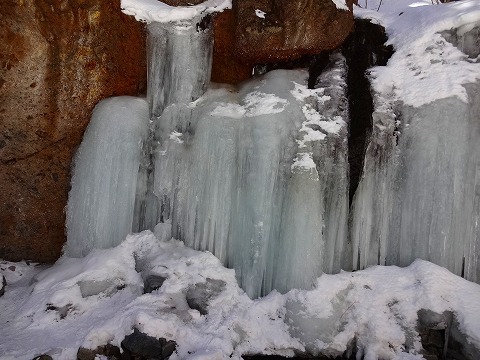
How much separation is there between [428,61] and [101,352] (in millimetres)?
4254

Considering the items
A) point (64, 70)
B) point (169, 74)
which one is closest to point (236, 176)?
point (169, 74)

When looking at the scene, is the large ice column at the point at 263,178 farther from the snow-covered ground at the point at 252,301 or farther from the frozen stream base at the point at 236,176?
the snow-covered ground at the point at 252,301

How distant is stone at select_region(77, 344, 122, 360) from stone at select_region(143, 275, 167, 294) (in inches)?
26.4

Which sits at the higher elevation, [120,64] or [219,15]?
[219,15]

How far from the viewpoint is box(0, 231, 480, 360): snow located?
11.8ft

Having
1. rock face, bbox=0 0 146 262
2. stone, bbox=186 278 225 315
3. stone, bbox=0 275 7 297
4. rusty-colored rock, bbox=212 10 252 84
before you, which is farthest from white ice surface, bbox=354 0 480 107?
stone, bbox=0 275 7 297

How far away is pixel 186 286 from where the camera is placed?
13.7 ft

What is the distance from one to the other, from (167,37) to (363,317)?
373cm

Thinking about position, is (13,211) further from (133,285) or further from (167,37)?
(167,37)

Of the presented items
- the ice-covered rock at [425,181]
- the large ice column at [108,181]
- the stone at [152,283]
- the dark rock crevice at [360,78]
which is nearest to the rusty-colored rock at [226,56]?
the large ice column at [108,181]

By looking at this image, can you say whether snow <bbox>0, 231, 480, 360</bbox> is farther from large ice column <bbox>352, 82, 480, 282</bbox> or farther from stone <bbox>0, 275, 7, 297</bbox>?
large ice column <bbox>352, 82, 480, 282</bbox>

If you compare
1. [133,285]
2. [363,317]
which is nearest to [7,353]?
[133,285]

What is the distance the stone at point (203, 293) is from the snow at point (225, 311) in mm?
45

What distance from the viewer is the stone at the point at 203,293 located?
4.03 metres
